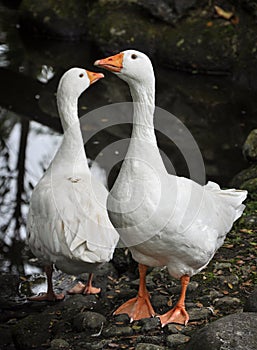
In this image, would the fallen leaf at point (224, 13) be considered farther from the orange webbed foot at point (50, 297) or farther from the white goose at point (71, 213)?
the orange webbed foot at point (50, 297)

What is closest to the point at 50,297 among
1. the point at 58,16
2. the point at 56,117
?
the point at 56,117

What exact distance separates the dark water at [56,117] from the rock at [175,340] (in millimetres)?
2436

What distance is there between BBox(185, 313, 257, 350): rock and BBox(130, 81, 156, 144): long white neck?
4.02ft

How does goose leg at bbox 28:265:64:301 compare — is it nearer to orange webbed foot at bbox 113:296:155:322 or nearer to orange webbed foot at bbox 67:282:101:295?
orange webbed foot at bbox 67:282:101:295

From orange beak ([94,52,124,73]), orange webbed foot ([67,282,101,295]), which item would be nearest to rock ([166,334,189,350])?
orange webbed foot ([67,282,101,295])

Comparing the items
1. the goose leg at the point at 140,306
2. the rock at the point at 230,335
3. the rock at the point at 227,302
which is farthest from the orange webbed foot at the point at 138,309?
the rock at the point at 230,335

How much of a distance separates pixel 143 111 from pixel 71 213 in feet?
4.00

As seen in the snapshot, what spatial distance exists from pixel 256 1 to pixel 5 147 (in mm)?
5776

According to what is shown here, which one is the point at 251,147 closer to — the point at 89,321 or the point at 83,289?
the point at 83,289

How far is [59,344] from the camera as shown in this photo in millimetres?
4238

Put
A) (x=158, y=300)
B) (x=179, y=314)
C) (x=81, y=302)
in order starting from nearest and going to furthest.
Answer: (x=179, y=314)
(x=158, y=300)
(x=81, y=302)

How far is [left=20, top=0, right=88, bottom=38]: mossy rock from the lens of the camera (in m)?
13.7

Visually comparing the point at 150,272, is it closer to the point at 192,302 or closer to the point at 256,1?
the point at 192,302

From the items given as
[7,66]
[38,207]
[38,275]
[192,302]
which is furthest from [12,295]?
[7,66]
